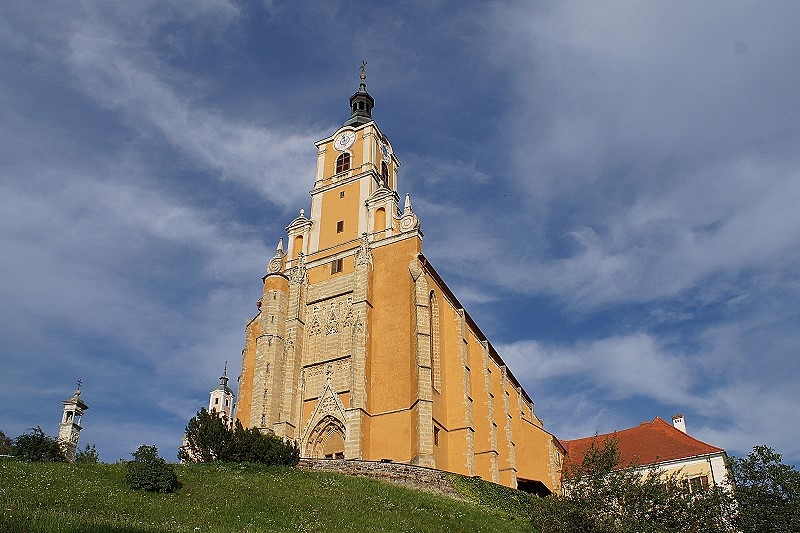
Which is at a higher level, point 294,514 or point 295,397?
point 295,397

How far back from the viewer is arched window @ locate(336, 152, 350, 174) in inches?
1730

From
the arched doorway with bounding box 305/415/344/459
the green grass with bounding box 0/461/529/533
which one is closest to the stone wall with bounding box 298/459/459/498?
the green grass with bounding box 0/461/529/533

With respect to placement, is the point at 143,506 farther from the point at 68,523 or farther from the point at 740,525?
the point at 740,525

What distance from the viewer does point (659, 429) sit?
1547 inches

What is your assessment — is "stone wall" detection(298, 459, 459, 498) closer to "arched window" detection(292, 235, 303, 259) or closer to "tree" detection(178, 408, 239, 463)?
"tree" detection(178, 408, 239, 463)

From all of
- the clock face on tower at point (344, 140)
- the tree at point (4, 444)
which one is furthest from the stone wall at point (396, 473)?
the clock face on tower at point (344, 140)

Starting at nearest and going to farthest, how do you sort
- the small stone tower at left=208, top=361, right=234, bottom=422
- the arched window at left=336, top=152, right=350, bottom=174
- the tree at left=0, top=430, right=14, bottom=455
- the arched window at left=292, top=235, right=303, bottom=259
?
the tree at left=0, top=430, right=14, bottom=455 → the arched window at left=292, top=235, right=303, bottom=259 → the arched window at left=336, top=152, right=350, bottom=174 → the small stone tower at left=208, top=361, right=234, bottom=422

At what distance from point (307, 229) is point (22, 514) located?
29.4 metres

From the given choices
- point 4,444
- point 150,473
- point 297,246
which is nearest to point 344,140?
point 297,246

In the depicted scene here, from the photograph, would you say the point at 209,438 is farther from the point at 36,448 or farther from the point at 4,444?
the point at 4,444

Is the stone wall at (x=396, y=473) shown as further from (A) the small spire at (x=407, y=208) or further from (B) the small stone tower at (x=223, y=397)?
(B) the small stone tower at (x=223, y=397)

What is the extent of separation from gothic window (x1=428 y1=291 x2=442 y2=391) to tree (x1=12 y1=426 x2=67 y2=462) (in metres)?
17.6

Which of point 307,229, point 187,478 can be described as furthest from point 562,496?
point 307,229

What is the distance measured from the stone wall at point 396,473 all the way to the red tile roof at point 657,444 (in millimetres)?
11192
